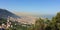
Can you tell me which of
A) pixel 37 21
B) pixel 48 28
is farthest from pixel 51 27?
pixel 37 21

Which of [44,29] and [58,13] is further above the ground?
[58,13]

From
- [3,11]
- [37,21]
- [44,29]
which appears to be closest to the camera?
[44,29]

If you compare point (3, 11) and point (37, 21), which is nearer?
point (37, 21)

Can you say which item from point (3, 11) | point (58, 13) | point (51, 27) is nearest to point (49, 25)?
point (51, 27)

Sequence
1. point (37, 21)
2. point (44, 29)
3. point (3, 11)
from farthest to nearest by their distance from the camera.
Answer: point (3, 11), point (37, 21), point (44, 29)

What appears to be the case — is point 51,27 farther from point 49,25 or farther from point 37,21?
point 37,21

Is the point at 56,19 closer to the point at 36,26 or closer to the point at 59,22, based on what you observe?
the point at 59,22

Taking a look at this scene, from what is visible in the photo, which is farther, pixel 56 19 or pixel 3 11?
pixel 3 11
